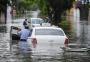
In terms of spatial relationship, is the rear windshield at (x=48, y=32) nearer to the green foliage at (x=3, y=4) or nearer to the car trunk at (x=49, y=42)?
the car trunk at (x=49, y=42)

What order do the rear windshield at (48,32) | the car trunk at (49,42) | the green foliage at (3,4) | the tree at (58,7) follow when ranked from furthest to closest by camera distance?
the green foliage at (3,4), the tree at (58,7), the rear windshield at (48,32), the car trunk at (49,42)

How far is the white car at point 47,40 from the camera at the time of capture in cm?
2280

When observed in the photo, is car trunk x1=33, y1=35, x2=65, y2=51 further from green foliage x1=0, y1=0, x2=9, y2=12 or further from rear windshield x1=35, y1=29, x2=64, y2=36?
green foliage x1=0, y1=0, x2=9, y2=12

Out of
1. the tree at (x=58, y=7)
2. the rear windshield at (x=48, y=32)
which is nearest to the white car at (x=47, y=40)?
the rear windshield at (x=48, y=32)

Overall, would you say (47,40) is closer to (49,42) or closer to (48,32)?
(49,42)

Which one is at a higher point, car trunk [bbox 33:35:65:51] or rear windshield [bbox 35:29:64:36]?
rear windshield [bbox 35:29:64:36]

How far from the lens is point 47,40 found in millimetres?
22750

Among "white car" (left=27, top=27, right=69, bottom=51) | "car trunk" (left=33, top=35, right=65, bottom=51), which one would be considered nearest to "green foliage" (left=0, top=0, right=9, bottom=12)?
"white car" (left=27, top=27, right=69, bottom=51)

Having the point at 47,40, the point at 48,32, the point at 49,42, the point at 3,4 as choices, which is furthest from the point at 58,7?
the point at 47,40

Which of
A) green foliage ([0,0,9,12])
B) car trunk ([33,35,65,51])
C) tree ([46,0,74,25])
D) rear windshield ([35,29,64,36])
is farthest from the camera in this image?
green foliage ([0,0,9,12])

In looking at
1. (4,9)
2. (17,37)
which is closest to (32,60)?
(17,37)

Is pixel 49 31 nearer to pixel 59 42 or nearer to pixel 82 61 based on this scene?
pixel 59 42

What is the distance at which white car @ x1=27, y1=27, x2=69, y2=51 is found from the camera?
898 inches

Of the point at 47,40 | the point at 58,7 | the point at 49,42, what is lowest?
the point at 49,42
